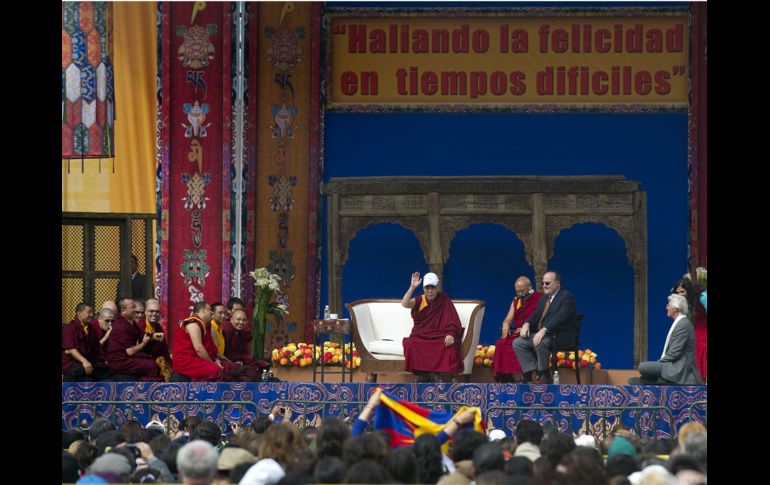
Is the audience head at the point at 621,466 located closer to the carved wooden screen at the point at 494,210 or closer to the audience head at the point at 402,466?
the audience head at the point at 402,466

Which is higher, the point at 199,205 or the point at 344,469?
the point at 199,205

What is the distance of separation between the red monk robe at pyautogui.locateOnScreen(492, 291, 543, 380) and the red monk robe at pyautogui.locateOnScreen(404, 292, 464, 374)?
337 mm

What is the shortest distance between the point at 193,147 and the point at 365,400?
16.5 feet

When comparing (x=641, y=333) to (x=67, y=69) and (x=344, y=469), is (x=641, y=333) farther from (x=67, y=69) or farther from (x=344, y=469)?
(x=344, y=469)

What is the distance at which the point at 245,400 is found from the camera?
31.4ft

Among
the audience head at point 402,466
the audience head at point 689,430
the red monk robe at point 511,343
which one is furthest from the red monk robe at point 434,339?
the audience head at point 402,466

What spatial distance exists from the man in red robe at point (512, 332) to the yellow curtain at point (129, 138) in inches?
180

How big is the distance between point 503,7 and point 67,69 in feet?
15.5

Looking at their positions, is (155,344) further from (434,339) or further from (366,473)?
(366,473)

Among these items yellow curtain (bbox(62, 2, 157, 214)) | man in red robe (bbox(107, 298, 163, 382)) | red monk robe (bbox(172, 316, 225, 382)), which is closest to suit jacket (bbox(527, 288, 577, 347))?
red monk robe (bbox(172, 316, 225, 382))

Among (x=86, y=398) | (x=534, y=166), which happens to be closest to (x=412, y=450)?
(x=86, y=398)

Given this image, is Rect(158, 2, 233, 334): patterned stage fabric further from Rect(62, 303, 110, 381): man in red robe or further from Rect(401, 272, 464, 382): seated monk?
Rect(401, 272, 464, 382): seated monk

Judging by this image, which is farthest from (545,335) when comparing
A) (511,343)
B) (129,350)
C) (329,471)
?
(329,471)

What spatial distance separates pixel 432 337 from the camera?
10.9 m
